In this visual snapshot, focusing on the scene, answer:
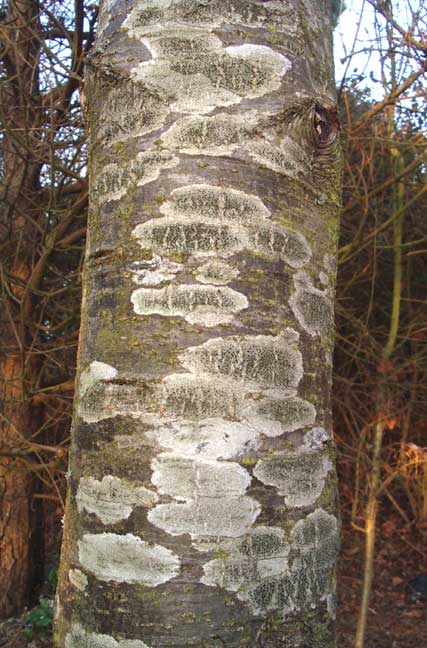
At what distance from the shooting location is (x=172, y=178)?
1.09 m

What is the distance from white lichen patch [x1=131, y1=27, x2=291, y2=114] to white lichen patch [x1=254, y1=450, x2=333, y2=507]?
64cm

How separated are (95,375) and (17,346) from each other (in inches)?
169

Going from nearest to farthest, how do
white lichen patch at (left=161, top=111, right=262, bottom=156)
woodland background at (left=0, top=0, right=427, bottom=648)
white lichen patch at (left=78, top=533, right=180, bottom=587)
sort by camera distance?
white lichen patch at (left=78, top=533, right=180, bottom=587) → white lichen patch at (left=161, top=111, right=262, bottom=156) → woodland background at (left=0, top=0, right=427, bottom=648)

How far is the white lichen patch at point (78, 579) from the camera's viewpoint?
106 centimetres

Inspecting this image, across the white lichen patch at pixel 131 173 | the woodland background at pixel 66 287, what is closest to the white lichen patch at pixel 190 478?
the white lichen patch at pixel 131 173

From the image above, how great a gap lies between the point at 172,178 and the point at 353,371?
20.8 feet

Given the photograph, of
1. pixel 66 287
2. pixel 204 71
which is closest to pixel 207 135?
pixel 204 71

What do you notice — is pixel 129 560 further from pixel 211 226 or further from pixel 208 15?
pixel 208 15

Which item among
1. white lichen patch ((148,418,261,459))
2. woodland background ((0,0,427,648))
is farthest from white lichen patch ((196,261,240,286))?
woodland background ((0,0,427,648))

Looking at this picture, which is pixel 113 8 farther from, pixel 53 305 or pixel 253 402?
pixel 53 305

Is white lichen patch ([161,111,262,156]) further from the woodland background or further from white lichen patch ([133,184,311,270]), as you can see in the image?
the woodland background

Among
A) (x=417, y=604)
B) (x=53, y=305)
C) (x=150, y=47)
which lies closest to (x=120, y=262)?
(x=150, y=47)

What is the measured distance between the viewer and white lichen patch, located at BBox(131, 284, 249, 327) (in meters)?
1.04

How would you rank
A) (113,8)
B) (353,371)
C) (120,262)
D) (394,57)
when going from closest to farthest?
(120,262) < (113,8) < (394,57) < (353,371)
